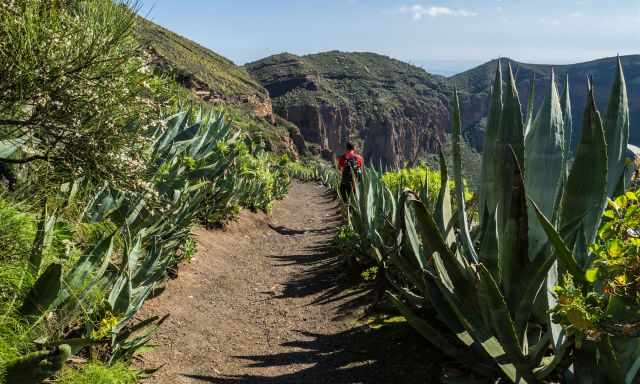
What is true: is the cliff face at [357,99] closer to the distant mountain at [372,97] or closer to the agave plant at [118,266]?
the distant mountain at [372,97]

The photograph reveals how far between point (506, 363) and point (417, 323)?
0.50m

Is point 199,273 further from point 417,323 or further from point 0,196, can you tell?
point 417,323

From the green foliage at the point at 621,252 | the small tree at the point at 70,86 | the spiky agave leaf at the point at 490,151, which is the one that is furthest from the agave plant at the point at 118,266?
the spiky agave leaf at the point at 490,151

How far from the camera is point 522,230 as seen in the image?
199 centimetres

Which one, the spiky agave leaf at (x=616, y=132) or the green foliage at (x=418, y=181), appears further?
the green foliage at (x=418, y=181)

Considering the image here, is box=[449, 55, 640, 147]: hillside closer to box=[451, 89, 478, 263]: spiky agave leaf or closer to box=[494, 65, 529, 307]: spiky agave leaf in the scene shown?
box=[451, 89, 478, 263]: spiky agave leaf

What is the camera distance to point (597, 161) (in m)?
1.92

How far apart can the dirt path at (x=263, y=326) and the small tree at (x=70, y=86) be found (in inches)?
50.4

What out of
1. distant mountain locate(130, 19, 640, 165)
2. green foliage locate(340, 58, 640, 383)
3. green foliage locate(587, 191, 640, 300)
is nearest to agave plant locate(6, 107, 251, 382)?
green foliage locate(340, 58, 640, 383)

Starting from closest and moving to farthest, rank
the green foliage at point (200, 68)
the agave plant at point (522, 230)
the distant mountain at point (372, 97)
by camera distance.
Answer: the agave plant at point (522, 230), the green foliage at point (200, 68), the distant mountain at point (372, 97)

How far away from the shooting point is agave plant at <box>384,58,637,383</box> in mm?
1928

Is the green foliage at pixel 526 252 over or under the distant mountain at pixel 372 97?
under

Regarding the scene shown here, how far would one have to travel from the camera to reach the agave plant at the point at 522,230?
1.93 metres

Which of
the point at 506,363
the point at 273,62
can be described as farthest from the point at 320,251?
the point at 273,62
